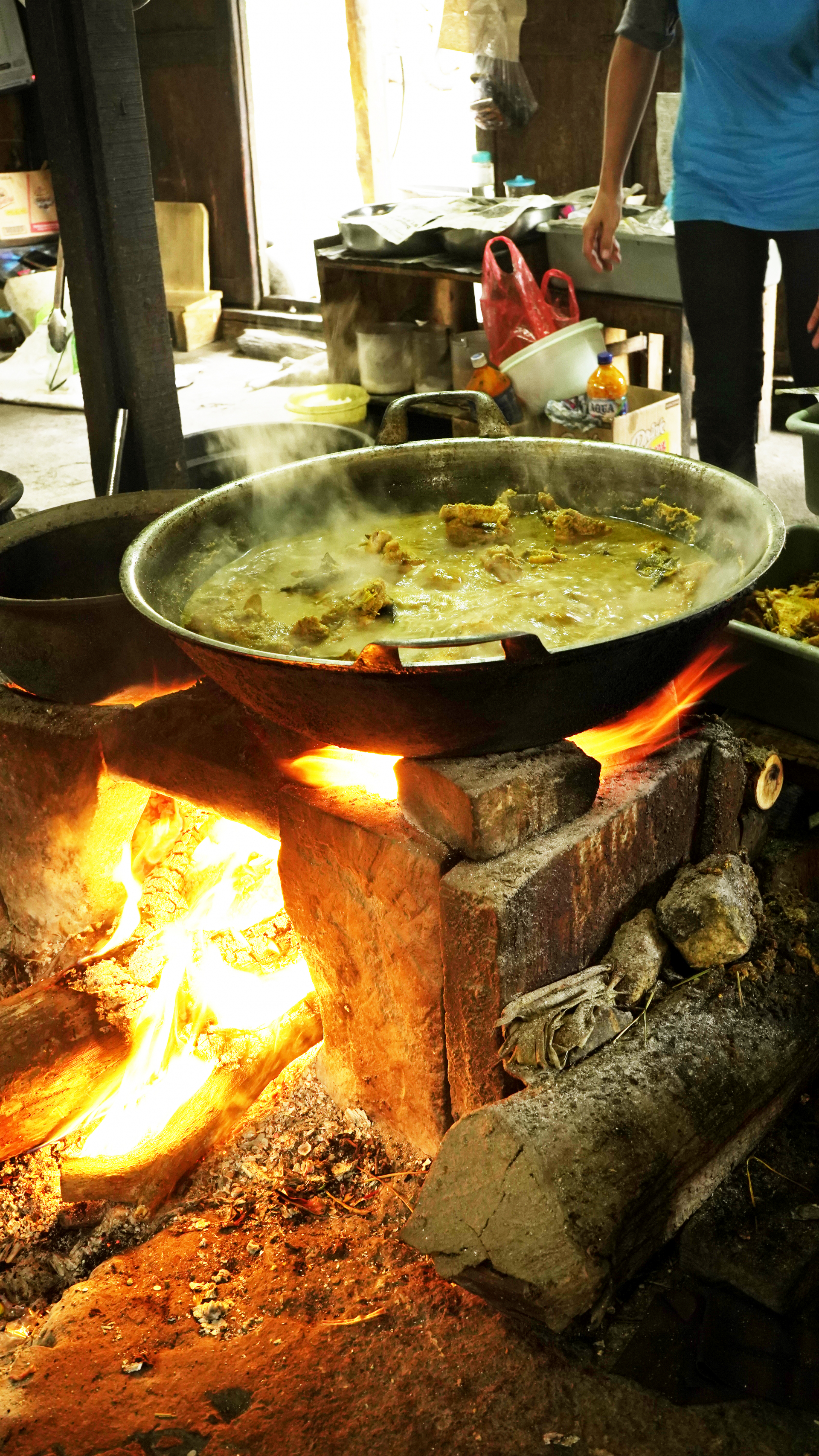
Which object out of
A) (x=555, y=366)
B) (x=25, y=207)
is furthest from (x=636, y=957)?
(x=25, y=207)

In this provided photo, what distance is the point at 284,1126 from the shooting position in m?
2.46

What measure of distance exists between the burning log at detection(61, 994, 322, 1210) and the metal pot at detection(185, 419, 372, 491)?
2.07m

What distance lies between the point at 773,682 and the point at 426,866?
43.5 inches

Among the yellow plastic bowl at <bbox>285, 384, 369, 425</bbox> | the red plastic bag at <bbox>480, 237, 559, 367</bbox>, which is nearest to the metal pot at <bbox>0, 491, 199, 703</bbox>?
the yellow plastic bowl at <bbox>285, 384, 369, 425</bbox>

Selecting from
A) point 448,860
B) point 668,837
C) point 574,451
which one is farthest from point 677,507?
point 448,860

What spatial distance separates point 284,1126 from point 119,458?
227 cm

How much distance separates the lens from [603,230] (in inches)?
160

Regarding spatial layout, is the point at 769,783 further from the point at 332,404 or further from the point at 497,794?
the point at 332,404

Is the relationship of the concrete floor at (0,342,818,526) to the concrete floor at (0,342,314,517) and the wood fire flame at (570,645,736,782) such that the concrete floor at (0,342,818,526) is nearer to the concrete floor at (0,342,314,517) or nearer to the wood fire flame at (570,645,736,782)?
the concrete floor at (0,342,314,517)

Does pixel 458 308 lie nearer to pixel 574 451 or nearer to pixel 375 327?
pixel 375 327

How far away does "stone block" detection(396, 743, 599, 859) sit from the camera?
1.93 meters

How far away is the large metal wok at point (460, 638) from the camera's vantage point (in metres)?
1.69

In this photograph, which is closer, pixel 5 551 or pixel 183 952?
pixel 183 952

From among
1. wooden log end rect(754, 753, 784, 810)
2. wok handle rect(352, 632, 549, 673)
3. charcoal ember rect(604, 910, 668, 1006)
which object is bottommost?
charcoal ember rect(604, 910, 668, 1006)
